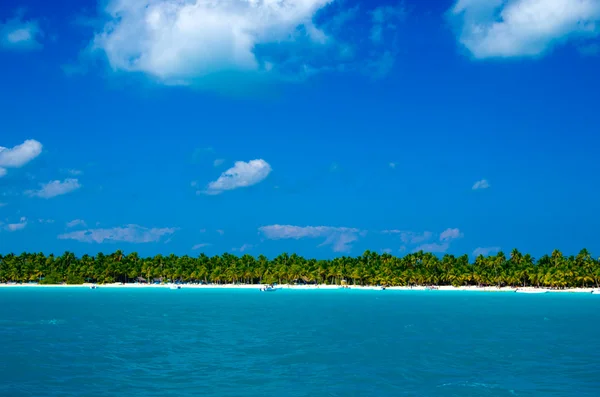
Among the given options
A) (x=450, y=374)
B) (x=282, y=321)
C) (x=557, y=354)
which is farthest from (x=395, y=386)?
(x=282, y=321)

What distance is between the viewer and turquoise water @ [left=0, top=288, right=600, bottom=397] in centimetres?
3659

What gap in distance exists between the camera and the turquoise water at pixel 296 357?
120ft

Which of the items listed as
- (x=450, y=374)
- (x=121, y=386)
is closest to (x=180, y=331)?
(x=121, y=386)

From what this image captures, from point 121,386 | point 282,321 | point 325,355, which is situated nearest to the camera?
point 121,386

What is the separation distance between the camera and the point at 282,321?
79812 mm

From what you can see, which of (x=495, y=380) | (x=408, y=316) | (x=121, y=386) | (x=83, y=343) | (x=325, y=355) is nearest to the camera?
(x=121, y=386)

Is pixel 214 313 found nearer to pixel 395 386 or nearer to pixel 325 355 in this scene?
pixel 325 355

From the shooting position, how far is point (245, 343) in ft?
185

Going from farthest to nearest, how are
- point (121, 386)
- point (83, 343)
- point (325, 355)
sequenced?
point (83, 343) → point (325, 355) → point (121, 386)

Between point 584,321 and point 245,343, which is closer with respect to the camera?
point 245,343

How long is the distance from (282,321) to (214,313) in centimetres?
1657

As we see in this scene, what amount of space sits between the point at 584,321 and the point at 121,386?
69345 mm

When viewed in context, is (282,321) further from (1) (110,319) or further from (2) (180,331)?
(1) (110,319)

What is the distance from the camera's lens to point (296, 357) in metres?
48.2
